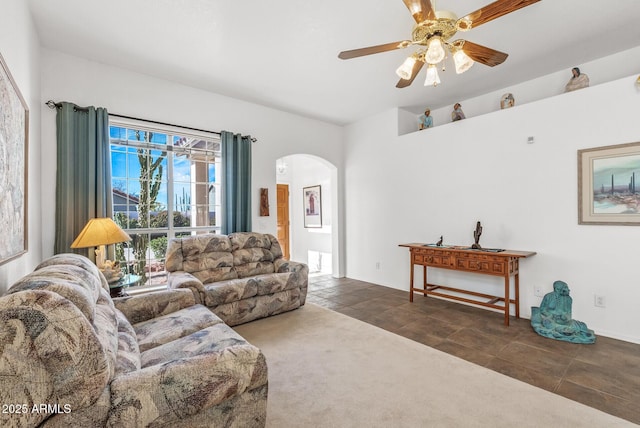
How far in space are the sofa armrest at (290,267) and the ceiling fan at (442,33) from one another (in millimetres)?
2524


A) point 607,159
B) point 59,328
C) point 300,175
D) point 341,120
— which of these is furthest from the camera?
point 300,175

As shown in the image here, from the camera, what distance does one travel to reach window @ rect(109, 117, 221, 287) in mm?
3572

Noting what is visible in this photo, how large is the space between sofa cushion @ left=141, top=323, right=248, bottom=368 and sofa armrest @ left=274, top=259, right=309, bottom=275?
5.98 feet

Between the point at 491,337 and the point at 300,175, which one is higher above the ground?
the point at 300,175

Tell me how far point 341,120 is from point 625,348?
466cm

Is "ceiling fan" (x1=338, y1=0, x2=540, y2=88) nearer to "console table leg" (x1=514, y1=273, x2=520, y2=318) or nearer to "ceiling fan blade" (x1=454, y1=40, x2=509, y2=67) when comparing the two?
"ceiling fan blade" (x1=454, y1=40, x2=509, y2=67)

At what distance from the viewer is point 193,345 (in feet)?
6.10

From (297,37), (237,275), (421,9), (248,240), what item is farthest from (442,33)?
(237,275)

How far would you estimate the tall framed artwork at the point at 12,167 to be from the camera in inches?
61.9

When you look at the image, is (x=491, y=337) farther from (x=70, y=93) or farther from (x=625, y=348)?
(x=70, y=93)

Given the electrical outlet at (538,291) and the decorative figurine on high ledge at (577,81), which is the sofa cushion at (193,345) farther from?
the decorative figurine on high ledge at (577,81)

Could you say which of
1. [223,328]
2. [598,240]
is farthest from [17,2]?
[598,240]

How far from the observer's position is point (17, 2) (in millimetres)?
1991

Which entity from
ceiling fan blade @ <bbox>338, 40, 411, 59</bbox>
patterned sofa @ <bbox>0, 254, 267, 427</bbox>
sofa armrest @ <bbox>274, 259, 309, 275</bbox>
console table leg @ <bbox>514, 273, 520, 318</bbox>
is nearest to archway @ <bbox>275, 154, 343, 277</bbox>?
sofa armrest @ <bbox>274, 259, 309, 275</bbox>
